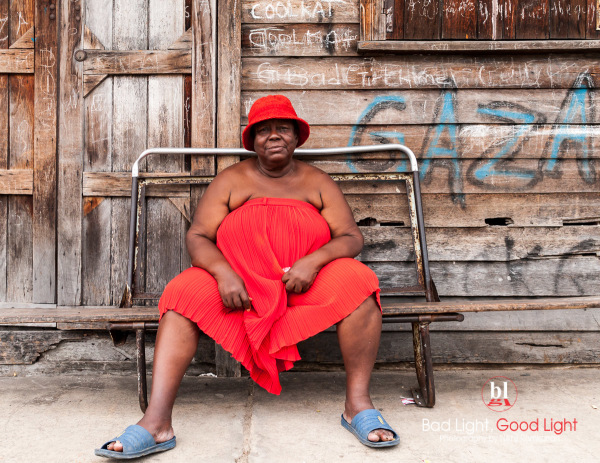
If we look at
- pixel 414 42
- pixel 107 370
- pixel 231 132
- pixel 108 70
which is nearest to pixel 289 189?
pixel 231 132

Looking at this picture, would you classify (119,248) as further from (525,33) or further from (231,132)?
(525,33)

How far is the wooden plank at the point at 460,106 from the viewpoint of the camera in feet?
10.1

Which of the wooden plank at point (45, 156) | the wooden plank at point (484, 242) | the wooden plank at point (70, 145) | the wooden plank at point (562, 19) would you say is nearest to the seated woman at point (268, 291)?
the wooden plank at point (484, 242)

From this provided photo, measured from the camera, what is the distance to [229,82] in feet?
10.0

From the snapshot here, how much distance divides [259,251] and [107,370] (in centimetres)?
139

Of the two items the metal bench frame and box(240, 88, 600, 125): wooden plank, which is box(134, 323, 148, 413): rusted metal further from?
box(240, 88, 600, 125): wooden plank

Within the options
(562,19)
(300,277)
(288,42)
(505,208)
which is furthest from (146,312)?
(562,19)

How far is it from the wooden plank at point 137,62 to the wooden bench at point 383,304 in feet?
1.71

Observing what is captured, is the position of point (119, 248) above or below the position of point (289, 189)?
below

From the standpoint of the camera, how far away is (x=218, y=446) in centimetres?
211

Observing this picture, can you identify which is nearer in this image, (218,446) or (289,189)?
(218,446)

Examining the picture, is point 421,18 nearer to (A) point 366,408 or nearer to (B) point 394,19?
(B) point 394,19

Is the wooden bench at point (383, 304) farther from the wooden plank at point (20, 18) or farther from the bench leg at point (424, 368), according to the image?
the wooden plank at point (20, 18)

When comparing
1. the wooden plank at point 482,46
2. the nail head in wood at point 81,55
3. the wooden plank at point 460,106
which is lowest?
the wooden plank at point 460,106
